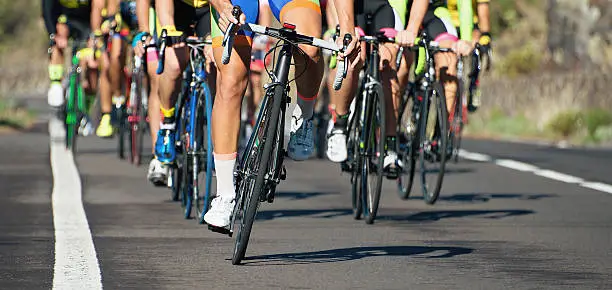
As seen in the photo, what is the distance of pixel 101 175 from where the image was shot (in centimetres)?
1570

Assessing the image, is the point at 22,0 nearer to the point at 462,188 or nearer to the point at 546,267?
the point at 462,188

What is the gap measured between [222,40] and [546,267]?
203 cm

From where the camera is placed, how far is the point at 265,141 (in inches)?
342

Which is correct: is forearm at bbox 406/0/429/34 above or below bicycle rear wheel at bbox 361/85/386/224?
above

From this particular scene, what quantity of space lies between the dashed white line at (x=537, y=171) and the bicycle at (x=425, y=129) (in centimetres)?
176

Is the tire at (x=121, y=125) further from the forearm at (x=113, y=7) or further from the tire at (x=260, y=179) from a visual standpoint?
the tire at (x=260, y=179)

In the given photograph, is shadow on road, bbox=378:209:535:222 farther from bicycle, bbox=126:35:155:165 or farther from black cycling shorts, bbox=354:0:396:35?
bicycle, bbox=126:35:155:165

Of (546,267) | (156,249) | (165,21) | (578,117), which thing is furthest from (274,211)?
(578,117)

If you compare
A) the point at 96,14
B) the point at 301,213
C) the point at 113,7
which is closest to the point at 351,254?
the point at 301,213

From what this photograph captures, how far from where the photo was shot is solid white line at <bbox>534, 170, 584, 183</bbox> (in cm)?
1554

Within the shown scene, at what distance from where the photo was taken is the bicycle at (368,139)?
37.6 feet

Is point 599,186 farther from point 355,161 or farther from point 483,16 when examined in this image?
point 355,161

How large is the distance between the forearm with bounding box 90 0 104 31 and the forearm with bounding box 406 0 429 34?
6.78 m

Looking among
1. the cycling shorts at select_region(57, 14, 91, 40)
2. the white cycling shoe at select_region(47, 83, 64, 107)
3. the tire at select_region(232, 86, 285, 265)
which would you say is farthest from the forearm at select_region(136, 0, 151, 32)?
the cycling shorts at select_region(57, 14, 91, 40)
